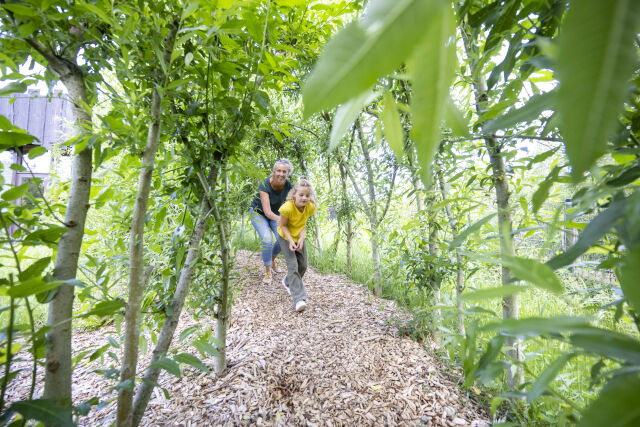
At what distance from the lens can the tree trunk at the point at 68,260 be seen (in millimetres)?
500

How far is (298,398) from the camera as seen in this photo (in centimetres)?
122

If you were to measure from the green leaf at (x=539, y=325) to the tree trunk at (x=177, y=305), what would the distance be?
67cm

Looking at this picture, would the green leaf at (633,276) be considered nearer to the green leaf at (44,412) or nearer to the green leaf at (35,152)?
the green leaf at (44,412)

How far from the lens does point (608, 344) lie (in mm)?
151

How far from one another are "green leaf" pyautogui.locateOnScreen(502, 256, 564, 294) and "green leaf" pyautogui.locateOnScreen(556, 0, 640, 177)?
0.12m

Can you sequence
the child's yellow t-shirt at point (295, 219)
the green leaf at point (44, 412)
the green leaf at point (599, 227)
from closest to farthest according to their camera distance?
the green leaf at point (599, 227) < the green leaf at point (44, 412) < the child's yellow t-shirt at point (295, 219)

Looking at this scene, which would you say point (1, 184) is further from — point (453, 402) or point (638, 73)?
point (453, 402)

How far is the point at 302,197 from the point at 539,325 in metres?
2.34

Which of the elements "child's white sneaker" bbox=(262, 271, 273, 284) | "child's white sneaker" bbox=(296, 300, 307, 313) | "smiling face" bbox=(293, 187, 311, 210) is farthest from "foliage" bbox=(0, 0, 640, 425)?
"child's white sneaker" bbox=(262, 271, 273, 284)

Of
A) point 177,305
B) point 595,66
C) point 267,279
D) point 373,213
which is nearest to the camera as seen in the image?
point 595,66

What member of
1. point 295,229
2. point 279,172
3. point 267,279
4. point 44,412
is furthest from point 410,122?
point 267,279

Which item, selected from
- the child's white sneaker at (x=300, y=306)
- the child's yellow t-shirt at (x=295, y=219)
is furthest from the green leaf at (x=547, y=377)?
the child's yellow t-shirt at (x=295, y=219)

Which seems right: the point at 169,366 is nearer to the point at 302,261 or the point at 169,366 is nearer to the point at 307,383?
the point at 307,383

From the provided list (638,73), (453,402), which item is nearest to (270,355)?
(453,402)
